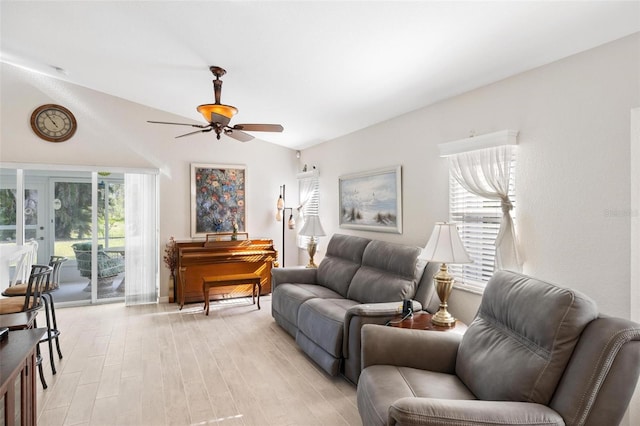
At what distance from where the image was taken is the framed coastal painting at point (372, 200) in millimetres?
3939

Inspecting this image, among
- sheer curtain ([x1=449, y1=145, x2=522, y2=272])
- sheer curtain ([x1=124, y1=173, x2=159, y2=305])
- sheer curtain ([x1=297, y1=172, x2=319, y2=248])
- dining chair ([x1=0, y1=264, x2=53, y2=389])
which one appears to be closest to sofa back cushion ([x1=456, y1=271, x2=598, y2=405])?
sheer curtain ([x1=449, y1=145, x2=522, y2=272])

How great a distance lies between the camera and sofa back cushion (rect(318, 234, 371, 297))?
404 cm

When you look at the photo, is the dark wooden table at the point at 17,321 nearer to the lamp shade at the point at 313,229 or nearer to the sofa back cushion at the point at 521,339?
the sofa back cushion at the point at 521,339

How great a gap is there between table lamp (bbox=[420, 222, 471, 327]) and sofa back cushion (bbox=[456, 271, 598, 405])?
426 millimetres

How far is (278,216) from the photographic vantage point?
20.7 ft

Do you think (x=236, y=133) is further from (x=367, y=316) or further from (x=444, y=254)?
(x=444, y=254)

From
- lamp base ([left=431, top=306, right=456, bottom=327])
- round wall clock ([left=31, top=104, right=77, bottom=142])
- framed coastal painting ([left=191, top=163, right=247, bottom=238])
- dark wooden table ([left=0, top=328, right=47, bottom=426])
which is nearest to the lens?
dark wooden table ([left=0, top=328, right=47, bottom=426])

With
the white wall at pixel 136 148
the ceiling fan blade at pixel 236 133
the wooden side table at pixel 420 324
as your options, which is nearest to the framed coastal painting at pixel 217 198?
the white wall at pixel 136 148

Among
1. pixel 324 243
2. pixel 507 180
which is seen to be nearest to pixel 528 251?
pixel 507 180

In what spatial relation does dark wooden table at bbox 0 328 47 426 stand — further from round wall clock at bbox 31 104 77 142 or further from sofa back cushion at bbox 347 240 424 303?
round wall clock at bbox 31 104 77 142

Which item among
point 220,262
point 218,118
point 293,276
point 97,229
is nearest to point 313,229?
point 293,276

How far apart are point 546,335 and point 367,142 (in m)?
3.26

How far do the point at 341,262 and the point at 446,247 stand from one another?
1.86 m

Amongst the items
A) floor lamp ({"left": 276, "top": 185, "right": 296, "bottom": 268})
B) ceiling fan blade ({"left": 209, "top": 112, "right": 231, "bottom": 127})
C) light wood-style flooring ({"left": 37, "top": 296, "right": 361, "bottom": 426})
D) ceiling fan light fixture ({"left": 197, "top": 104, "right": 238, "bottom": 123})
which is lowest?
light wood-style flooring ({"left": 37, "top": 296, "right": 361, "bottom": 426})
